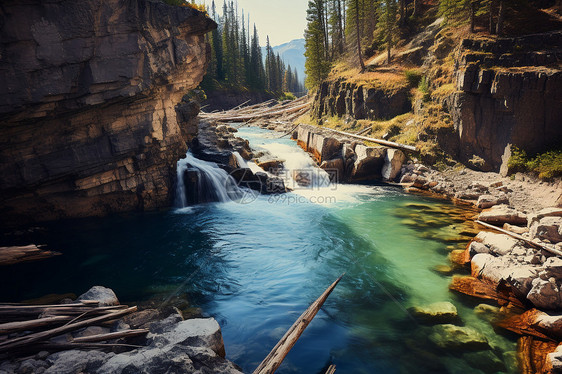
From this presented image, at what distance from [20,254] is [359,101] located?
27.9m

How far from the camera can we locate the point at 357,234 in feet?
43.0

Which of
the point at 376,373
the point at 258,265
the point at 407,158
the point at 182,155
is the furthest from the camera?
the point at 407,158

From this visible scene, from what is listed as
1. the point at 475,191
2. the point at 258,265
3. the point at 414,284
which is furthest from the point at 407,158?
the point at 258,265

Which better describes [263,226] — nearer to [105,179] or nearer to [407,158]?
[105,179]

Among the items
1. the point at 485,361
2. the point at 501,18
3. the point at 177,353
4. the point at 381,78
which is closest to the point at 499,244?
the point at 485,361

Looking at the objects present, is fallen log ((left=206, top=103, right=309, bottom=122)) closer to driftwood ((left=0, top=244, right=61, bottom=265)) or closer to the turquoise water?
the turquoise water

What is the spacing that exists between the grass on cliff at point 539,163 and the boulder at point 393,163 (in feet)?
20.1

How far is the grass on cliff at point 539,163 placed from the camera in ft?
45.7

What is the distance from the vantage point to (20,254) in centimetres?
973

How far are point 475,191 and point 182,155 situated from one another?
17.2 m

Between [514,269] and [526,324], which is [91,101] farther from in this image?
[526,324]

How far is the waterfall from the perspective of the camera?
16812 millimetres

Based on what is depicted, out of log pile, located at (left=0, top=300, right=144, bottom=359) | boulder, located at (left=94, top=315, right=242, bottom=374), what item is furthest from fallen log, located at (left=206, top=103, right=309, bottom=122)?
boulder, located at (left=94, top=315, right=242, bottom=374)

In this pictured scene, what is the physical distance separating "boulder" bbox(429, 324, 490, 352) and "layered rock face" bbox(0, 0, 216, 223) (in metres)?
13.3
